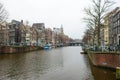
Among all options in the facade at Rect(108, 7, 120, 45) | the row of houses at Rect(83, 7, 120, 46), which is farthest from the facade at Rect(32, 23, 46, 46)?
the facade at Rect(108, 7, 120, 45)

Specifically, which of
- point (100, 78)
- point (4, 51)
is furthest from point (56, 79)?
point (4, 51)

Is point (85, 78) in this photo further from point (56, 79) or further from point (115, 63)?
point (115, 63)

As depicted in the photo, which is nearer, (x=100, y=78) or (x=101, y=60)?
(x=100, y=78)

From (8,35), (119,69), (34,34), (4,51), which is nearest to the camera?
(119,69)

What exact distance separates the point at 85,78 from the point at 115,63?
219 inches

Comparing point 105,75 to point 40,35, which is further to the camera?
point 40,35

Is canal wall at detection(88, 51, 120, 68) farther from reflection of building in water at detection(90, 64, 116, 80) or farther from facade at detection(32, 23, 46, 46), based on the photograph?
facade at detection(32, 23, 46, 46)

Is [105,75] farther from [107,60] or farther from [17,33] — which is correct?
[17,33]

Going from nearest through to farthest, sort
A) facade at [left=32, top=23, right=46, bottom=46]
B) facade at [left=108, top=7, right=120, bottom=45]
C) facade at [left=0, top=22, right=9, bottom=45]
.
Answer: facade at [left=108, top=7, right=120, bottom=45] → facade at [left=0, top=22, right=9, bottom=45] → facade at [left=32, top=23, right=46, bottom=46]

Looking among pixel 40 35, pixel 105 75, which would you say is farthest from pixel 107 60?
pixel 40 35

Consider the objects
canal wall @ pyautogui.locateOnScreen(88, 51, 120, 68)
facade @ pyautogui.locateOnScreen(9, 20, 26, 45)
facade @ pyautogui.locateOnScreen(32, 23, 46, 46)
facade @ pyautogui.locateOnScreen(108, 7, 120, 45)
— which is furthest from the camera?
facade @ pyautogui.locateOnScreen(32, 23, 46, 46)

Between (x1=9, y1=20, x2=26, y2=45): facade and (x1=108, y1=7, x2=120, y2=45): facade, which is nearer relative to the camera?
(x1=108, y1=7, x2=120, y2=45): facade

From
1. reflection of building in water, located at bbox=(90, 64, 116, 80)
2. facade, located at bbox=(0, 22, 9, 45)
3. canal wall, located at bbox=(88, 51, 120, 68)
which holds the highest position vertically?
facade, located at bbox=(0, 22, 9, 45)

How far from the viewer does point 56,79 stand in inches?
1077
